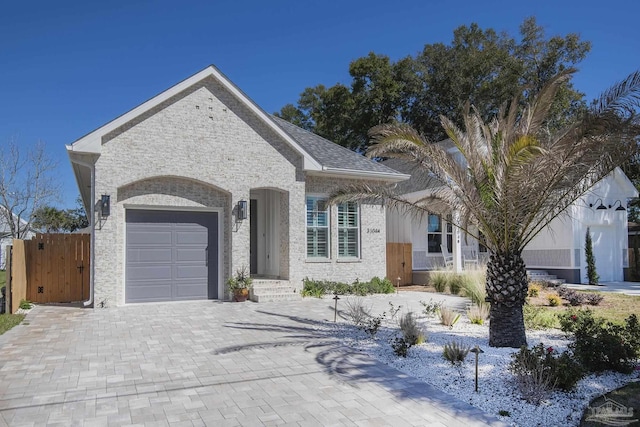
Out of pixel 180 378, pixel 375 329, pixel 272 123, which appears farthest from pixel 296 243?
pixel 180 378

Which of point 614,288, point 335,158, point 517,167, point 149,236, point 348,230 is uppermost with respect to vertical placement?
point 335,158

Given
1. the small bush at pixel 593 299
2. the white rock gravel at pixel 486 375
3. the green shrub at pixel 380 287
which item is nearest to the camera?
the white rock gravel at pixel 486 375

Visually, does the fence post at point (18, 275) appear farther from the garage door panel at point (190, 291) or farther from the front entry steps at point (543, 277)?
the front entry steps at point (543, 277)

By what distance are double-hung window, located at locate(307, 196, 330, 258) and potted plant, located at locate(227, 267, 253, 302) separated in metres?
2.67

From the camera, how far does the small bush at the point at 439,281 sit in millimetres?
17094

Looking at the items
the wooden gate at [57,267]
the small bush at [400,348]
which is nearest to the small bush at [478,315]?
the small bush at [400,348]

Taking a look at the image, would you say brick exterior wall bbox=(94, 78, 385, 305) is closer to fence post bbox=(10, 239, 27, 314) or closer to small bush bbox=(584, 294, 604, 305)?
fence post bbox=(10, 239, 27, 314)

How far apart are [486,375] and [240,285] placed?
8.68 metres

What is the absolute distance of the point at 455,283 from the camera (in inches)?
647

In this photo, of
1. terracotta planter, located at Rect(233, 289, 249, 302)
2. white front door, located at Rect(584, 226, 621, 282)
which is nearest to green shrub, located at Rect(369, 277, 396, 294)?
terracotta planter, located at Rect(233, 289, 249, 302)

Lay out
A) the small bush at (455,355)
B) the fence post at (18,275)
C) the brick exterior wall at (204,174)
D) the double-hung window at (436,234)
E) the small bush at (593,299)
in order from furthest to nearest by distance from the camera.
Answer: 1. the double-hung window at (436,234)
2. the small bush at (593,299)
3. the brick exterior wall at (204,174)
4. the fence post at (18,275)
5. the small bush at (455,355)

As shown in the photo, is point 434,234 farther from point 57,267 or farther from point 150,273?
point 57,267

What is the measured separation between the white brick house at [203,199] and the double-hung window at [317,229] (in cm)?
3

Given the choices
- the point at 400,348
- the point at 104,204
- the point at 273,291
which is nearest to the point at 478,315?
the point at 400,348
